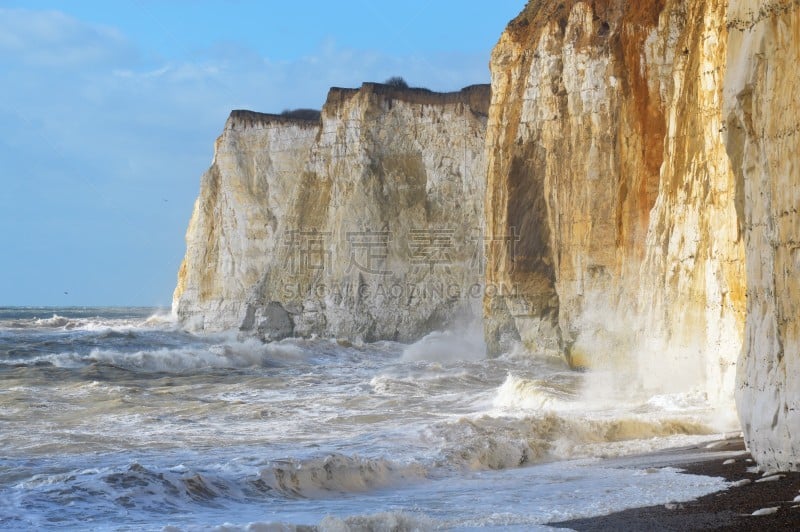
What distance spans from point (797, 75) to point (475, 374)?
15910 mm

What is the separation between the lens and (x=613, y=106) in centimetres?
2078

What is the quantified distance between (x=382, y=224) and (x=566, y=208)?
16.5 m

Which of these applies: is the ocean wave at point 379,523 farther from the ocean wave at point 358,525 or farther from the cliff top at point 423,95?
the cliff top at point 423,95

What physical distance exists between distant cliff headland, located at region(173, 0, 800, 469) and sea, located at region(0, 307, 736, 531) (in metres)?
1.28

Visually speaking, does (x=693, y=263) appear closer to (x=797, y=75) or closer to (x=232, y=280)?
(x=797, y=75)

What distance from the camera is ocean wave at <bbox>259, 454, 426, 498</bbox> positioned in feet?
31.9

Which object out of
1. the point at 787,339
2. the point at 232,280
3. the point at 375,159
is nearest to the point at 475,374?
the point at 787,339

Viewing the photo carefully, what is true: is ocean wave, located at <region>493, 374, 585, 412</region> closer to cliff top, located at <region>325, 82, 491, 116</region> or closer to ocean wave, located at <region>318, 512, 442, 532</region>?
ocean wave, located at <region>318, 512, 442, 532</region>

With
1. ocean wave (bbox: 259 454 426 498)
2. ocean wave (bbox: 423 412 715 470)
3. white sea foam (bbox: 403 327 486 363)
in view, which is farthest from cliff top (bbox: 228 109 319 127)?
ocean wave (bbox: 259 454 426 498)

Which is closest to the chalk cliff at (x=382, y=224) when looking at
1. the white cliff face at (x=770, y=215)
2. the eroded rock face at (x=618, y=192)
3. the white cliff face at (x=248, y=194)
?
the white cliff face at (x=248, y=194)

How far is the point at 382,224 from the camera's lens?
37.8 metres

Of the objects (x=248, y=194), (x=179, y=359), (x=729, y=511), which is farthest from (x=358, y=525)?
(x=248, y=194)

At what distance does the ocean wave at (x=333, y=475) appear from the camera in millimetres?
9719

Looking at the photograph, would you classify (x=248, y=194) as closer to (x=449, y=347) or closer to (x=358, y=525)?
(x=449, y=347)
